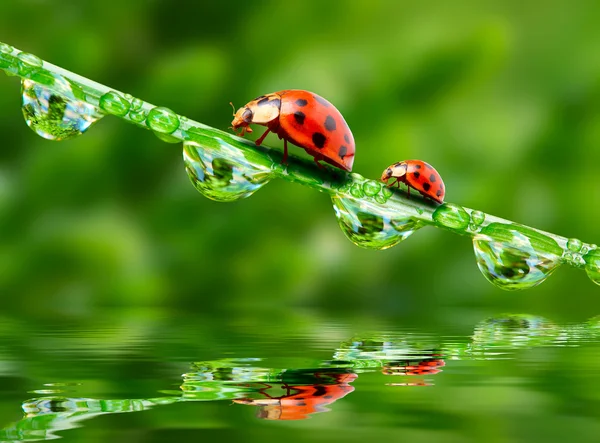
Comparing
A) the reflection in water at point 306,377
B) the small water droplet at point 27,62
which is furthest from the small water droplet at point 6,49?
the reflection in water at point 306,377

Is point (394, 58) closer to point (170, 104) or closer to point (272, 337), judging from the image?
point (170, 104)

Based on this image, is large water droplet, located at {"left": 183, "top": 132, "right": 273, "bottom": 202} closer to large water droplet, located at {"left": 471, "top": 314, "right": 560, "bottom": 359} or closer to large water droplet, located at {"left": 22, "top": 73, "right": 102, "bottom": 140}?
large water droplet, located at {"left": 22, "top": 73, "right": 102, "bottom": 140}

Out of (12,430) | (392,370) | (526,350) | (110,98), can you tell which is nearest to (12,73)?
(110,98)

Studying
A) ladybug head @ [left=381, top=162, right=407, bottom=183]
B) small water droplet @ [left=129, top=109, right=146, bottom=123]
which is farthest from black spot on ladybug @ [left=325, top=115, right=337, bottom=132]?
small water droplet @ [left=129, top=109, right=146, bottom=123]

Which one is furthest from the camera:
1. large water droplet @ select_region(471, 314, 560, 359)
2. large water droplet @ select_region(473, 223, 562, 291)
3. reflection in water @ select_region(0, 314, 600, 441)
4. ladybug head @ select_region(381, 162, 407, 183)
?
ladybug head @ select_region(381, 162, 407, 183)

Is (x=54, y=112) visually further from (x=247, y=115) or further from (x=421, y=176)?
(x=421, y=176)

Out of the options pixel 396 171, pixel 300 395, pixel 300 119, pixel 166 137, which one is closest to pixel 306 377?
pixel 300 395

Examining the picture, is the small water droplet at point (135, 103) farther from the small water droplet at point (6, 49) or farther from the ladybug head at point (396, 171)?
the ladybug head at point (396, 171)
